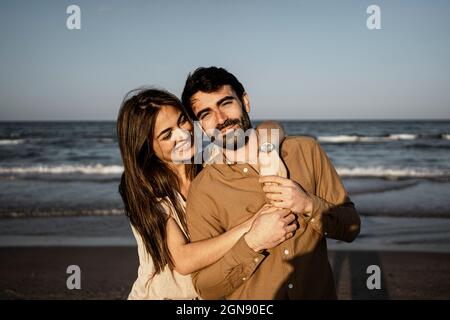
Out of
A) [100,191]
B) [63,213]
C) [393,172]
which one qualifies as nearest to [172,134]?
[63,213]

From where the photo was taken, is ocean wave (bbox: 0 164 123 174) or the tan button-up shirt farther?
ocean wave (bbox: 0 164 123 174)

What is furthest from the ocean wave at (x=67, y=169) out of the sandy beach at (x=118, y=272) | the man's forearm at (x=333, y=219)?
the man's forearm at (x=333, y=219)

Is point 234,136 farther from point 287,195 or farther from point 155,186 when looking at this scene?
point 155,186

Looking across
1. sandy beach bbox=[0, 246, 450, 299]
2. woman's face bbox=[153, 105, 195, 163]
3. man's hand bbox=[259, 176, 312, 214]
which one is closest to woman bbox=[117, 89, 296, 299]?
woman's face bbox=[153, 105, 195, 163]

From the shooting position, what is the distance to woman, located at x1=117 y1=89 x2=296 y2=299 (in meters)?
2.53

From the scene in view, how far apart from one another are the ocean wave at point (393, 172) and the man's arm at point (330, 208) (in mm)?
13787

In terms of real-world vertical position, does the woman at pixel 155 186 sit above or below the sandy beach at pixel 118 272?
above

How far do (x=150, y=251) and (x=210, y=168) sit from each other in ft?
2.27

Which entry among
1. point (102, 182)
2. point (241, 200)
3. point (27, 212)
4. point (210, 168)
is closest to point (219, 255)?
point (241, 200)

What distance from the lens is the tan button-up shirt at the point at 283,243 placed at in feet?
7.10

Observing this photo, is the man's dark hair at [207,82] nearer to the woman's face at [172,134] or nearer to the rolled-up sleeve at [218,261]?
the woman's face at [172,134]

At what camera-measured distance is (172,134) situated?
270cm

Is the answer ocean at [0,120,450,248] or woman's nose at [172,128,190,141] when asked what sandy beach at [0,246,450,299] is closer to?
ocean at [0,120,450,248]

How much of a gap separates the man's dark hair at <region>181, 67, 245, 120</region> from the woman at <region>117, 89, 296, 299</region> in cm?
8
